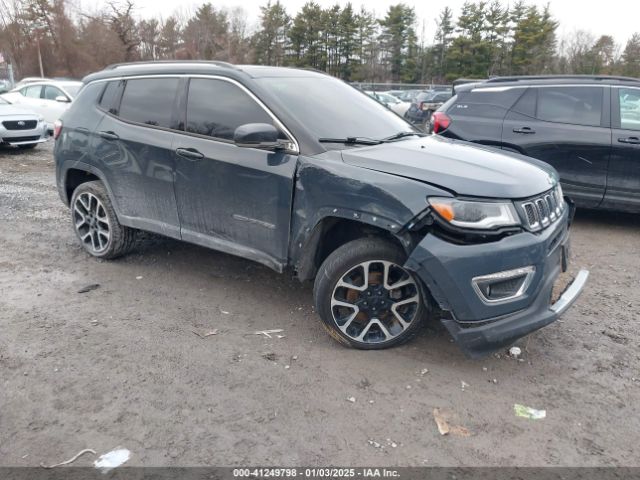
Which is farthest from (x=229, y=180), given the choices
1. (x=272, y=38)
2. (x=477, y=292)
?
(x=272, y=38)

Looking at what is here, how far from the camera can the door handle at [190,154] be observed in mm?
3939

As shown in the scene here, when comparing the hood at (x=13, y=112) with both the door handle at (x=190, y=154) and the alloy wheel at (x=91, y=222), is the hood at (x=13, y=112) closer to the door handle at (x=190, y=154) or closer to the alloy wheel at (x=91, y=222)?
the alloy wheel at (x=91, y=222)

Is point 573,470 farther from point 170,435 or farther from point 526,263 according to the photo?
point 170,435

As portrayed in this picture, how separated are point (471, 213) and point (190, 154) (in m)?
2.23

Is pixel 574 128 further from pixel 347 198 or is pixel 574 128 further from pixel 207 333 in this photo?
pixel 207 333

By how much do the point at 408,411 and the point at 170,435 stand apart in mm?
1291

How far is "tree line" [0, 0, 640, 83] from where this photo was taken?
42.5 meters

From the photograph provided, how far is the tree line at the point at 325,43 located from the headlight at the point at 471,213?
130 feet

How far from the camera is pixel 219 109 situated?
3.95m

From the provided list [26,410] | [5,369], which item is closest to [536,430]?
[26,410]

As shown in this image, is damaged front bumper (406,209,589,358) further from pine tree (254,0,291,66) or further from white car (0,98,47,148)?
pine tree (254,0,291,66)

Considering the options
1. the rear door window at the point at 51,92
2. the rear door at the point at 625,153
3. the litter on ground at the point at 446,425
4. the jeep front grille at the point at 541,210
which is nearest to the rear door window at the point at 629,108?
the rear door at the point at 625,153

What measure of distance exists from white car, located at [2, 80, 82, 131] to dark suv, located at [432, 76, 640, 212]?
11494mm

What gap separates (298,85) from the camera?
4.09 m
